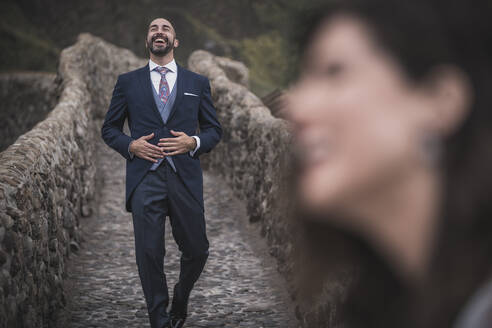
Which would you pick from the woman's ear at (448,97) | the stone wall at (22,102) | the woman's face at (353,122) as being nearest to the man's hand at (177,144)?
the woman's face at (353,122)

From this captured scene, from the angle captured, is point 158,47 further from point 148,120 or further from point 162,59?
point 148,120

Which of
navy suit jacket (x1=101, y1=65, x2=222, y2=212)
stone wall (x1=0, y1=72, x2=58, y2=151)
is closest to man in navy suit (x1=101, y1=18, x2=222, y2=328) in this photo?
navy suit jacket (x1=101, y1=65, x2=222, y2=212)

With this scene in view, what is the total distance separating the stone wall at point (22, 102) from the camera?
12.6 m

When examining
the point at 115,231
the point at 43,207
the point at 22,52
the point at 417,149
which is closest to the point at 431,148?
the point at 417,149

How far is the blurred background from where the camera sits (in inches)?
848

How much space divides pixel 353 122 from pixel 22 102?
13980 mm

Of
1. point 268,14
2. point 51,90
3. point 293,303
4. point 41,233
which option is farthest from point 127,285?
point 268,14

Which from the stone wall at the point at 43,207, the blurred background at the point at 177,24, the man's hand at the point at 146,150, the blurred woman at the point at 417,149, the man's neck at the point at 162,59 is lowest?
the stone wall at the point at 43,207

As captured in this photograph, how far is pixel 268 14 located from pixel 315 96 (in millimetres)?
23836

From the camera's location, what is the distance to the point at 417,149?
563 mm

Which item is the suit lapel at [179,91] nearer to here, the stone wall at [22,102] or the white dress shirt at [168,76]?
the white dress shirt at [168,76]

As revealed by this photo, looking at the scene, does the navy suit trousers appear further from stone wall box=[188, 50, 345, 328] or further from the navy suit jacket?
stone wall box=[188, 50, 345, 328]

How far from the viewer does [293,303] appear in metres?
4.21

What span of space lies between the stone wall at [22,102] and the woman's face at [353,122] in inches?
491
